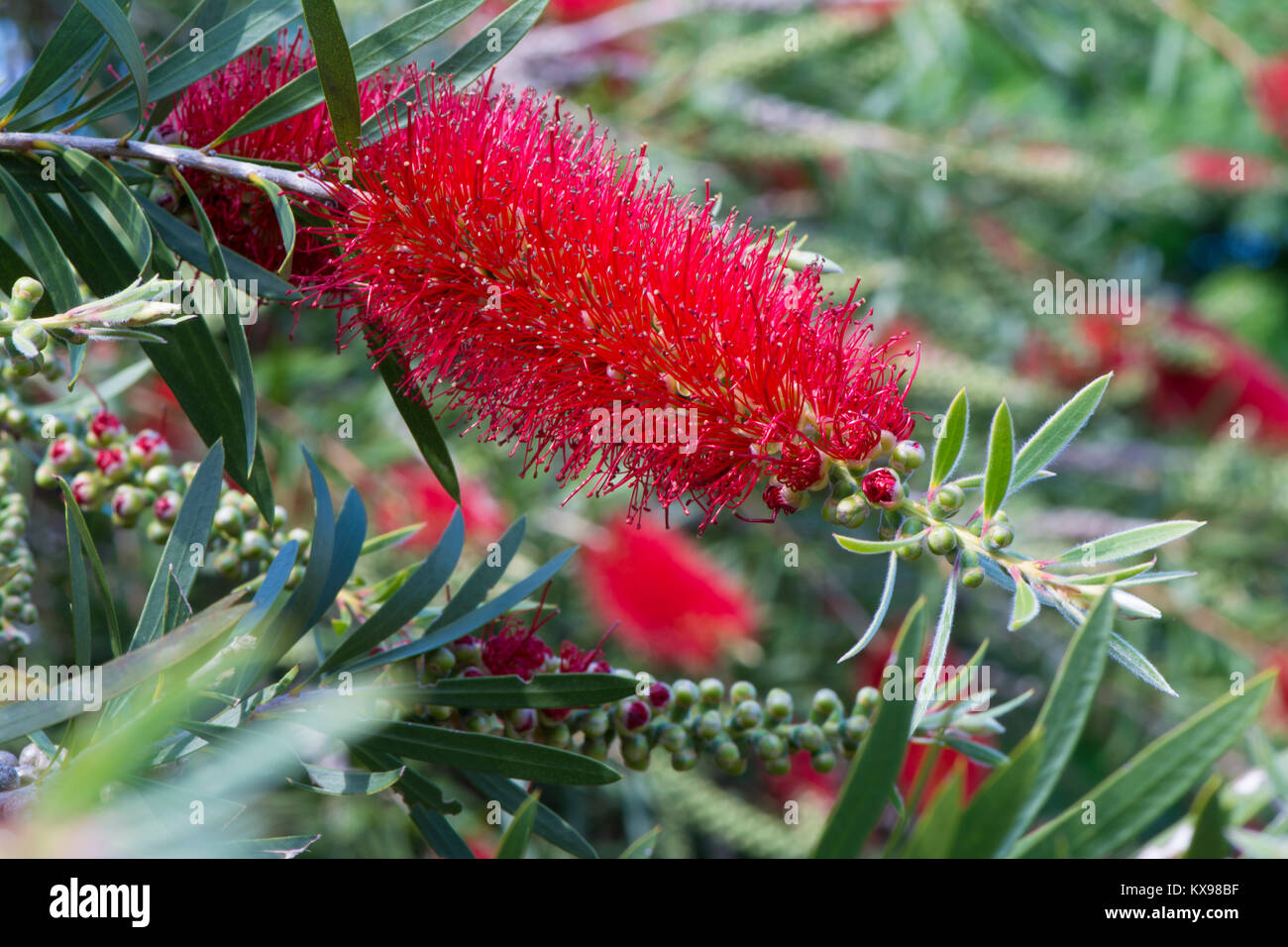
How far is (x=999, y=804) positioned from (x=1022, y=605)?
0.42ft

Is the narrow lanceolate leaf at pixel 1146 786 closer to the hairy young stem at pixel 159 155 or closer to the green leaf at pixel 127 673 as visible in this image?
the green leaf at pixel 127 673

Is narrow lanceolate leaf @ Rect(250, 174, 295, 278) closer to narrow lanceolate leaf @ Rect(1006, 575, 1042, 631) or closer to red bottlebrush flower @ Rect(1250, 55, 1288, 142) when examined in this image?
narrow lanceolate leaf @ Rect(1006, 575, 1042, 631)

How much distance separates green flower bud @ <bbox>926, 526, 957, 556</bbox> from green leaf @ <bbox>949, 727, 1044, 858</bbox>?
13 cm

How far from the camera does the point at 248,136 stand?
651mm

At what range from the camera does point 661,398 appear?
584mm

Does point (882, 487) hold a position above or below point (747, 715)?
above

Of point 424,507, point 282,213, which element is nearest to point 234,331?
point 282,213

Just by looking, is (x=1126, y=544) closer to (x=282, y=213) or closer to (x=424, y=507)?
(x=282, y=213)

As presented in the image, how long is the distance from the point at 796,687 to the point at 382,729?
1.72 m

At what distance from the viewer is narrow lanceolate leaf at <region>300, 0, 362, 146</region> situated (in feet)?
1.73

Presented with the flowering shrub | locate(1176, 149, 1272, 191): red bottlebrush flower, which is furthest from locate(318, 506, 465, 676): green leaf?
locate(1176, 149, 1272, 191): red bottlebrush flower

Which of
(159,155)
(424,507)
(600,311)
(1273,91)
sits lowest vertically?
(424,507)

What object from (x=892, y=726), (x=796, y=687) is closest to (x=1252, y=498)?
(x=796, y=687)
